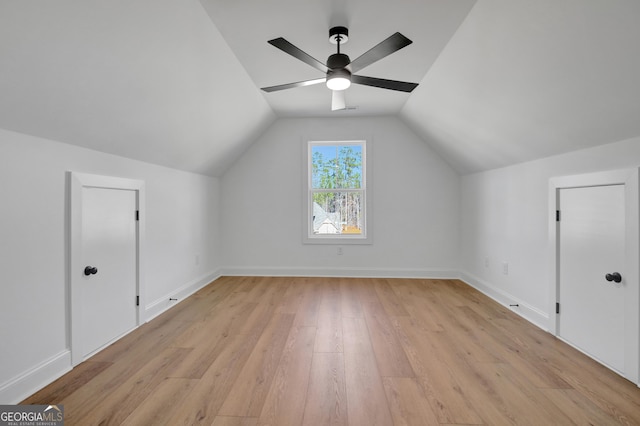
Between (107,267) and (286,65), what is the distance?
2447 millimetres

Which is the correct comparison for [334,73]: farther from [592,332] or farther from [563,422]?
[592,332]

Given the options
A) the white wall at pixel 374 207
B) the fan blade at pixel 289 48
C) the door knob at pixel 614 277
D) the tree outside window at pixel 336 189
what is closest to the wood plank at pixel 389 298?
the white wall at pixel 374 207

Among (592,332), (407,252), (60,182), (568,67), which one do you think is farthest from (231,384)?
(407,252)

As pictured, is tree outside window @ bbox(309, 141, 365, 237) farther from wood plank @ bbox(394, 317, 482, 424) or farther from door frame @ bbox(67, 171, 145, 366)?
door frame @ bbox(67, 171, 145, 366)

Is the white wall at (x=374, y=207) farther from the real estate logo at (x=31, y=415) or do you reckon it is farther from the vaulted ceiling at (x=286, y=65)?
the real estate logo at (x=31, y=415)

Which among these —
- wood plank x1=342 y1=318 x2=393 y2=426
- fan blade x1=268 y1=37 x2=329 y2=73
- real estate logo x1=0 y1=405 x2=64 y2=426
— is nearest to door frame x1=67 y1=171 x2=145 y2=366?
real estate logo x1=0 y1=405 x2=64 y2=426

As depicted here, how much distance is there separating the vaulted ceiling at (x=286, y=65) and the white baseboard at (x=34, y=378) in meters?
1.49

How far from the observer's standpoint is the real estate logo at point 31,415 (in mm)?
1686

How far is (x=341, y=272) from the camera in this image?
5027 millimetres

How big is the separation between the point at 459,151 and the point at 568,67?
229 cm

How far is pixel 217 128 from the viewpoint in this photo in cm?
367

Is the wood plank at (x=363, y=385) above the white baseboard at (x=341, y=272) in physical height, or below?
below

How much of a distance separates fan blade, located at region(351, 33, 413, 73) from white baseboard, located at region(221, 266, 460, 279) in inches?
134

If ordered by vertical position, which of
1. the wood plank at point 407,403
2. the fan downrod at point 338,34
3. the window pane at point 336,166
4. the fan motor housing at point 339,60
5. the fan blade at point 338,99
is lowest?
the wood plank at point 407,403
